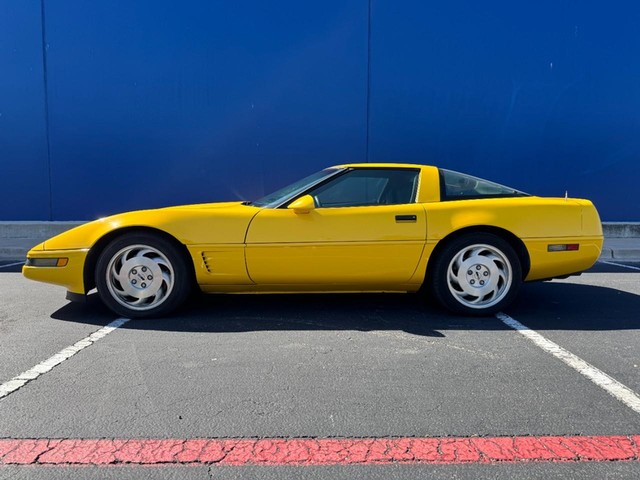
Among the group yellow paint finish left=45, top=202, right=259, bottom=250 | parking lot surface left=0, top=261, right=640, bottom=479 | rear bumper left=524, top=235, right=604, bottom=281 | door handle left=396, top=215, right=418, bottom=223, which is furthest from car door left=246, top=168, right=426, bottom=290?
rear bumper left=524, top=235, right=604, bottom=281

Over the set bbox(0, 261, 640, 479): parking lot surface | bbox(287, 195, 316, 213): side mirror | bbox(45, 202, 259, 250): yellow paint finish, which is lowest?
bbox(0, 261, 640, 479): parking lot surface

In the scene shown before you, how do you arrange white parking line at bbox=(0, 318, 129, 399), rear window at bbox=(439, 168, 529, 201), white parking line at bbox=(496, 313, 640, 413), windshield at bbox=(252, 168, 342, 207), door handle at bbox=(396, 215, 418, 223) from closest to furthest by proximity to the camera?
white parking line at bbox=(496, 313, 640, 413)
white parking line at bbox=(0, 318, 129, 399)
door handle at bbox=(396, 215, 418, 223)
windshield at bbox=(252, 168, 342, 207)
rear window at bbox=(439, 168, 529, 201)

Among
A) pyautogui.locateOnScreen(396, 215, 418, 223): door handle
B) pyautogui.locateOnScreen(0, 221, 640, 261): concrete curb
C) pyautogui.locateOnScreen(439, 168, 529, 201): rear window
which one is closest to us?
pyautogui.locateOnScreen(396, 215, 418, 223): door handle

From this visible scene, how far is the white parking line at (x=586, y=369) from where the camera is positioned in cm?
246

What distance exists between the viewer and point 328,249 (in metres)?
3.72

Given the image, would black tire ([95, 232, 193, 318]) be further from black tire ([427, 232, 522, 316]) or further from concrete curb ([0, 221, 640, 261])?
concrete curb ([0, 221, 640, 261])

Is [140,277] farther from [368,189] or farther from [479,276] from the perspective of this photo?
Answer: [479,276]

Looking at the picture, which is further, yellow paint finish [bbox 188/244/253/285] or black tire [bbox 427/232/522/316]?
black tire [bbox 427/232/522/316]

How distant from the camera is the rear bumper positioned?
3875 millimetres

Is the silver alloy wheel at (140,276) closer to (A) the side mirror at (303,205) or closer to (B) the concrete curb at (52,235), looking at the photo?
(A) the side mirror at (303,205)

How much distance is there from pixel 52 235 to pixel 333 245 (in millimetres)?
7060

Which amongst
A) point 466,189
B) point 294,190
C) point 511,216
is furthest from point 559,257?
point 294,190

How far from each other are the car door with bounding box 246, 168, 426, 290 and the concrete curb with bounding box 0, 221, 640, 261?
5.35 m

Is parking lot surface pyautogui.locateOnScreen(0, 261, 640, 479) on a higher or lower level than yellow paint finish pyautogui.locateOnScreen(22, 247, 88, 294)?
lower
